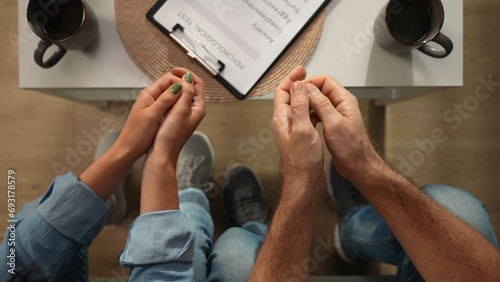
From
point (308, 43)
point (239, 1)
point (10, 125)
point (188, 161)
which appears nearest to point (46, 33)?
point (239, 1)

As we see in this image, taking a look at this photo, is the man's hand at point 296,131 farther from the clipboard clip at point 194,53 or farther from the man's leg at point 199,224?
the man's leg at point 199,224

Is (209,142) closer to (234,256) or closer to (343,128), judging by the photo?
(234,256)

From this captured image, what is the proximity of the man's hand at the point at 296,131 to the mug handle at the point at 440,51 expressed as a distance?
0.22 meters

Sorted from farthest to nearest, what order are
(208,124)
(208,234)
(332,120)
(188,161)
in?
(208,124)
(188,161)
(208,234)
(332,120)

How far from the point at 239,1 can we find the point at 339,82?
0.81 ft

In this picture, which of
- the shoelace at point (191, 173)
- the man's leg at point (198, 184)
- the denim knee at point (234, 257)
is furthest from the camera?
the shoelace at point (191, 173)

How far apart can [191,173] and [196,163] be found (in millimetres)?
36

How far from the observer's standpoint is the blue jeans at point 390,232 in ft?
2.73

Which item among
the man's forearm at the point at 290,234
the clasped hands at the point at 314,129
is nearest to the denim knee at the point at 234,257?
the man's forearm at the point at 290,234

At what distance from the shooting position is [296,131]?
67 centimetres

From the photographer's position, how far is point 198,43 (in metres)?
0.75

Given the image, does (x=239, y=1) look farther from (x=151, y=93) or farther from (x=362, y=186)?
(x=362, y=186)

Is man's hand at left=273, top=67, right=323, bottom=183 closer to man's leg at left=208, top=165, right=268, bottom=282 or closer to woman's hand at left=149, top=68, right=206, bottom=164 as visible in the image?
woman's hand at left=149, top=68, right=206, bottom=164

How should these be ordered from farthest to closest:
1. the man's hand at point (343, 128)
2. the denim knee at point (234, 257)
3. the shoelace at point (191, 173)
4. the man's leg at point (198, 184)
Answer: the shoelace at point (191, 173)
the man's leg at point (198, 184)
the denim knee at point (234, 257)
the man's hand at point (343, 128)
